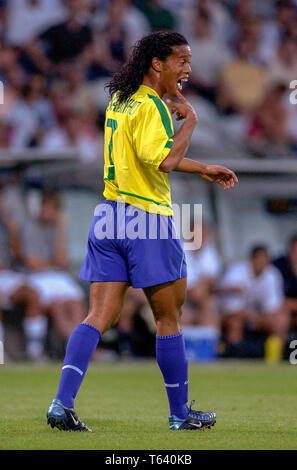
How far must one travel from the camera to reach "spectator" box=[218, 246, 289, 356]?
11.1m

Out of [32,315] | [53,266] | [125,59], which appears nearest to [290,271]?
[53,266]

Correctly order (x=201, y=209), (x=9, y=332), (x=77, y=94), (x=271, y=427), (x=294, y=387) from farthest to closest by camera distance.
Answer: (x=77, y=94) < (x=201, y=209) < (x=9, y=332) < (x=294, y=387) < (x=271, y=427)

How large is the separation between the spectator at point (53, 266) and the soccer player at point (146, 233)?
5.86m

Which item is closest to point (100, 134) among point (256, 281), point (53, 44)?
point (53, 44)

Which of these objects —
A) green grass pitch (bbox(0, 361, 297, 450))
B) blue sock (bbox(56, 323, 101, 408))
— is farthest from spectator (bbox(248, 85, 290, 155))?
blue sock (bbox(56, 323, 101, 408))

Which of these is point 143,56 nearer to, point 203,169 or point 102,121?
point 203,169

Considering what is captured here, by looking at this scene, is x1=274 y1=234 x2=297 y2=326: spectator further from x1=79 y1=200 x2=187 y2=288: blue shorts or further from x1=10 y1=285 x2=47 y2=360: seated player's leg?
x1=79 y1=200 x2=187 y2=288: blue shorts

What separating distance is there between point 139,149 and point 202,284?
6797 millimetres

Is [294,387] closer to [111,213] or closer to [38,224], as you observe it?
[111,213]

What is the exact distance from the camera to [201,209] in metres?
12.3

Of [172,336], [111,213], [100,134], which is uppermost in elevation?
[100,134]

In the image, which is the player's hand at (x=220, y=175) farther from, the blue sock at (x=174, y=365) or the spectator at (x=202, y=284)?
the spectator at (x=202, y=284)

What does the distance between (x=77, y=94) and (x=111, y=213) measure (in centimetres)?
831

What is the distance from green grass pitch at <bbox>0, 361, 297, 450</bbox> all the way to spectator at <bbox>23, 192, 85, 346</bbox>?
84 centimetres
